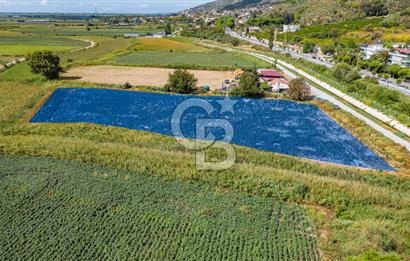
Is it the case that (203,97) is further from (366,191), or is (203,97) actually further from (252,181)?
(366,191)

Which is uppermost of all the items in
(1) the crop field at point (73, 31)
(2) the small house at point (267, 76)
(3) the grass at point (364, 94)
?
(1) the crop field at point (73, 31)

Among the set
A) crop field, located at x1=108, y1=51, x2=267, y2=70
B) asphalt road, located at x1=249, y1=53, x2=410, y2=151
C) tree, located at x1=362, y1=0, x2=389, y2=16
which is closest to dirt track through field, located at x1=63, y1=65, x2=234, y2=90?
crop field, located at x1=108, y1=51, x2=267, y2=70

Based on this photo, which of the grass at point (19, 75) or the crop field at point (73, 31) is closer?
the grass at point (19, 75)

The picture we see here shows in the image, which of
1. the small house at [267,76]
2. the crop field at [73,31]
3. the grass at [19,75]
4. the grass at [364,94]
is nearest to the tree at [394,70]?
the grass at [364,94]

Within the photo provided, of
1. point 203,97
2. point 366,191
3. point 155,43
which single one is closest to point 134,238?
point 366,191

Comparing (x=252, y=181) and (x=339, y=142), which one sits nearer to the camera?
(x=252, y=181)
